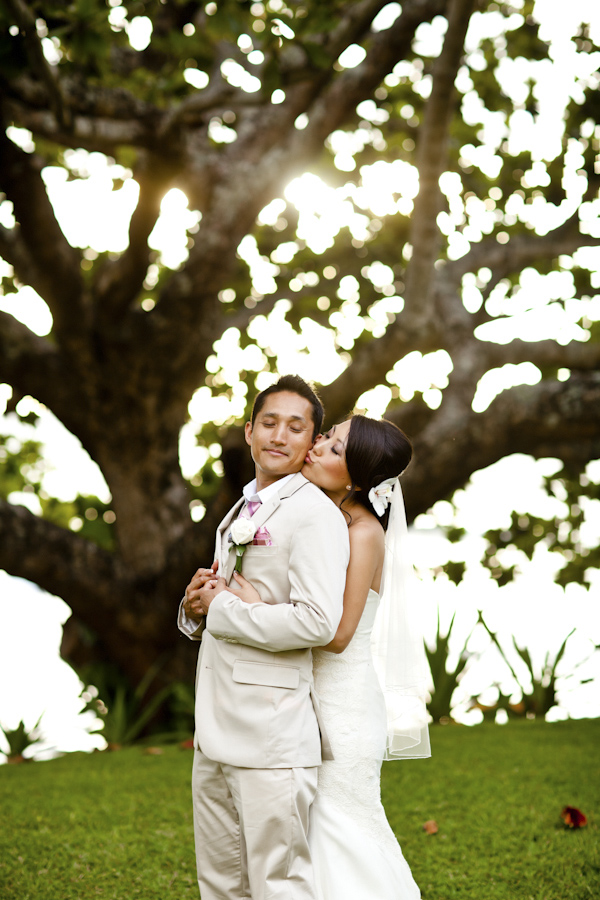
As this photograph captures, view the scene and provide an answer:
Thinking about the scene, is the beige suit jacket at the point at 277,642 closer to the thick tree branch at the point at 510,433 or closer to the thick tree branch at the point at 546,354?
the thick tree branch at the point at 510,433

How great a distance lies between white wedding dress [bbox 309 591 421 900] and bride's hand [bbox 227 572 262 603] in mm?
349

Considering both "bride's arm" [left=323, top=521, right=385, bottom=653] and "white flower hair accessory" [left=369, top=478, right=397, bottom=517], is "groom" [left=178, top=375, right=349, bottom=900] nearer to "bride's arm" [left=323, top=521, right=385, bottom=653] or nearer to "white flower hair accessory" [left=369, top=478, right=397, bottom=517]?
"bride's arm" [left=323, top=521, right=385, bottom=653]

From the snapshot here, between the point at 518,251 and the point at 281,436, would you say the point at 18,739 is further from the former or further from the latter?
the point at 518,251

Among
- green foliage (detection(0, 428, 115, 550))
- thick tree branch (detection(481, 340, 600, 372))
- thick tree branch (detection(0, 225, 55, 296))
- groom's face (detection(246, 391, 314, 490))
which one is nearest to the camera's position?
groom's face (detection(246, 391, 314, 490))

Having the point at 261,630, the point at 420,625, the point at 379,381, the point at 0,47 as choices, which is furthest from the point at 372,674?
the point at 379,381

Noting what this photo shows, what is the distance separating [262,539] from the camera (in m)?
2.47

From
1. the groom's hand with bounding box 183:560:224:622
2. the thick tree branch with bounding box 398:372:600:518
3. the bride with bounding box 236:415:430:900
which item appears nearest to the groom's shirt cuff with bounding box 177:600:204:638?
the groom's hand with bounding box 183:560:224:622

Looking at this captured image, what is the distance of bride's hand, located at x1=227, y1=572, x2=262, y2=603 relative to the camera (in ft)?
7.87

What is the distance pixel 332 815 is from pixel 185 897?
1.22 metres

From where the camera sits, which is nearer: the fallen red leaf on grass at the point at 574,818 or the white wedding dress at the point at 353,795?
the white wedding dress at the point at 353,795

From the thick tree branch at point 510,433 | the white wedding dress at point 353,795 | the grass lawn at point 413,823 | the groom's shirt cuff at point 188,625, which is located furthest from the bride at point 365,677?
the thick tree branch at point 510,433

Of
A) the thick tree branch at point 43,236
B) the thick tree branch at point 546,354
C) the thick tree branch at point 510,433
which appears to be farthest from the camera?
the thick tree branch at point 546,354

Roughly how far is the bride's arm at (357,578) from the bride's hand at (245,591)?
281 millimetres

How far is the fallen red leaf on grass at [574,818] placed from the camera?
379 centimetres
